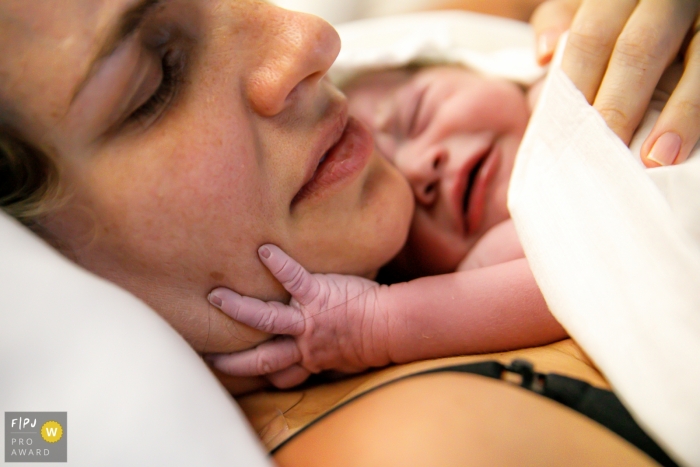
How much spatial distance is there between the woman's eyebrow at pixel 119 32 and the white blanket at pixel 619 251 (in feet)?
1.46

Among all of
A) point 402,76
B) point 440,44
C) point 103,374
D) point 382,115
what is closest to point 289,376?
point 103,374

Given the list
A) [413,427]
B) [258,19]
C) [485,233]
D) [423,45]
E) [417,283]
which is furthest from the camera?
[423,45]

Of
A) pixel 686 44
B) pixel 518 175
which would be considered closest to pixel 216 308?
pixel 518 175

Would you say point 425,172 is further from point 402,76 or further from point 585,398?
point 585,398

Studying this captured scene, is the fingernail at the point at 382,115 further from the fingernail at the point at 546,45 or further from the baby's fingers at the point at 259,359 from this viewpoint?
the baby's fingers at the point at 259,359

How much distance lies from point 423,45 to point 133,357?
0.88 meters

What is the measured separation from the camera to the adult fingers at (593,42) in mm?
612

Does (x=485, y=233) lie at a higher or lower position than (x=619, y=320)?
lower

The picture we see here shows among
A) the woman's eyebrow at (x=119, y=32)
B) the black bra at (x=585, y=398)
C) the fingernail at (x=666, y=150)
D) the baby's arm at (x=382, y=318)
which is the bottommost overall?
the baby's arm at (x=382, y=318)

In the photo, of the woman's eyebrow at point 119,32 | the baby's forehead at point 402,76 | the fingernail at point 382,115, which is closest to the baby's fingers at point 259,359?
the woman's eyebrow at point 119,32

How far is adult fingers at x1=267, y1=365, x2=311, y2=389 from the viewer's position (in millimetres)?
658

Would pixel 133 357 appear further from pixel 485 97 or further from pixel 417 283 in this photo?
pixel 485 97

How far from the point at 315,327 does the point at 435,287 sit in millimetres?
171

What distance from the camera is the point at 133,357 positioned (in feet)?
1.41
